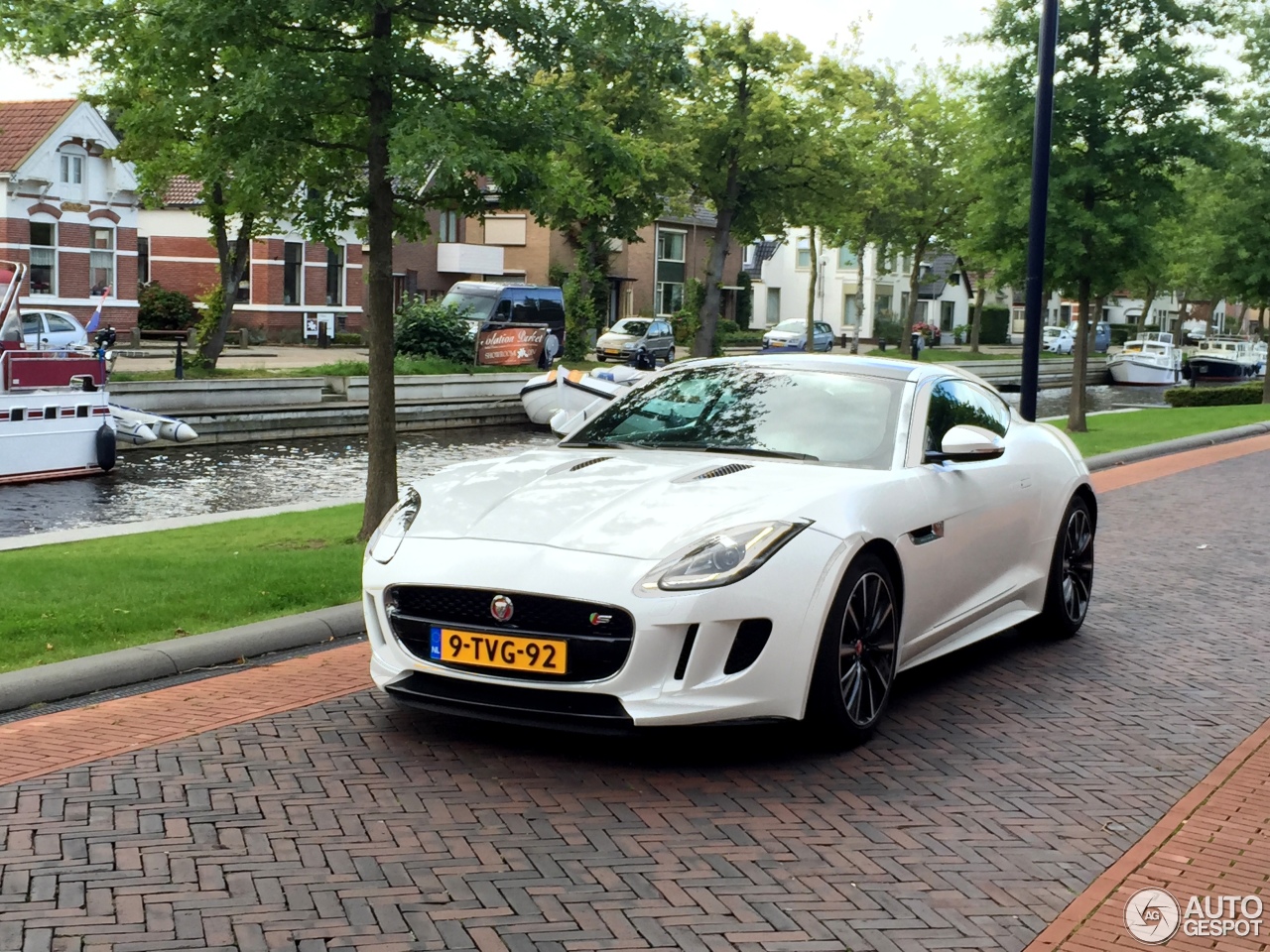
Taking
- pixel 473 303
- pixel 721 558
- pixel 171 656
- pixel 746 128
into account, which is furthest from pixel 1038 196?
pixel 746 128

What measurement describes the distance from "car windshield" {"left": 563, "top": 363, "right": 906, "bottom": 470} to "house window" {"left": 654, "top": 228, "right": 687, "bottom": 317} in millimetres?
65908

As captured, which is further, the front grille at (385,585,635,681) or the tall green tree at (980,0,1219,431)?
the tall green tree at (980,0,1219,431)

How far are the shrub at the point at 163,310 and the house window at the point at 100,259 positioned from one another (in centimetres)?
326

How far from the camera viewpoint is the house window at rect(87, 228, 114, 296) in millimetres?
42281

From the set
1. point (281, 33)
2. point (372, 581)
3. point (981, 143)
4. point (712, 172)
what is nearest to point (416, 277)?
point (712, 172)

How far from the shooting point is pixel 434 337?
1403 inches

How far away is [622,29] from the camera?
10.9 metres

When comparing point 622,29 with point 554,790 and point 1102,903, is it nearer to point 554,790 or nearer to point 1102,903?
point 554,790

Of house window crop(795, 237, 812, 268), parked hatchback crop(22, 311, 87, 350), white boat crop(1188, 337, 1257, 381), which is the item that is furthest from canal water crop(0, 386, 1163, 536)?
house window crop(795, 237, 812, 268)

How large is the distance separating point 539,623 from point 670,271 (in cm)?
6890

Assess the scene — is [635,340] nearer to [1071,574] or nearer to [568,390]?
[568,390]

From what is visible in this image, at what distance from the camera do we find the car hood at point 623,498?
5.29 meters

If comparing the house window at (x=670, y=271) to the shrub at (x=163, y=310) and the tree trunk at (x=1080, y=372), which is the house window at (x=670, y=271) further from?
the tree trunk at (x=1080, y=372)

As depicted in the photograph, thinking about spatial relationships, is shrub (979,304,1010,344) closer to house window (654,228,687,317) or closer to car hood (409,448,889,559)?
house window (654,228,687,317)
